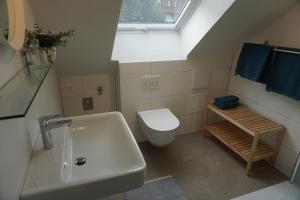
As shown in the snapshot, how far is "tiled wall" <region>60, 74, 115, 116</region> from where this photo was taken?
2150 millimetres

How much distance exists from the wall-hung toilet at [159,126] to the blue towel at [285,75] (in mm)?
944

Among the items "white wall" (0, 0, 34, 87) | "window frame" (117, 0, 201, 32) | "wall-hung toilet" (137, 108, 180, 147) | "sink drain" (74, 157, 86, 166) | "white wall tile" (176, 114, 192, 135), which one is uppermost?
"window frame" (117, 0, 201, 32)

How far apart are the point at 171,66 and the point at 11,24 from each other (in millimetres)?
1626

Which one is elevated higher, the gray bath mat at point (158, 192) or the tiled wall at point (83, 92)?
the tiled wall at point (83, 92)

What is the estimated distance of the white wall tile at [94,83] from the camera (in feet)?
7.20

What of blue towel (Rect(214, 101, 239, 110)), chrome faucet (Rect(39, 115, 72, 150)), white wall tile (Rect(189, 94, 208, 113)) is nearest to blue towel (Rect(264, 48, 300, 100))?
blue towel (Rect(214, 101, 239, 110))

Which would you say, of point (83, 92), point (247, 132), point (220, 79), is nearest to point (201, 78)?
point (220, 79)

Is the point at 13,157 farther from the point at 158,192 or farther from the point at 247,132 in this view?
the point at 247,132

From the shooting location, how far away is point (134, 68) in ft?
7.00

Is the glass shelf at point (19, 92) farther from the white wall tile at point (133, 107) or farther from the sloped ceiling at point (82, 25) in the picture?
the white wall tile at point (133, 107)

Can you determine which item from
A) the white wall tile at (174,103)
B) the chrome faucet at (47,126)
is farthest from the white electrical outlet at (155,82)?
the chrome faucet at (47,126)

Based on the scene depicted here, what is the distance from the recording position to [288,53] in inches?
69.2

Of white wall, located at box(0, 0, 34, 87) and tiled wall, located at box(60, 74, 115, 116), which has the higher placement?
white wall, located at box(0, 0, 34, 87)

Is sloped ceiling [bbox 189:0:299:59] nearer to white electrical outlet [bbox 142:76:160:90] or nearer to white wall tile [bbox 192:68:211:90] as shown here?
white wall tile [bbox 192:68:211:90]
